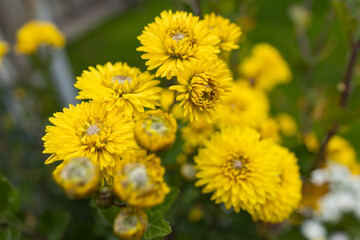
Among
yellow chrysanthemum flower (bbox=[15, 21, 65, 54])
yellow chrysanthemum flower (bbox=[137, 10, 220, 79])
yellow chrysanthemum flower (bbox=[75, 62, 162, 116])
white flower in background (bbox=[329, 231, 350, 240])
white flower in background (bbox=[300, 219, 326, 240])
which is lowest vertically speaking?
white flower in background (bbox=[329, 231, 350, 240])

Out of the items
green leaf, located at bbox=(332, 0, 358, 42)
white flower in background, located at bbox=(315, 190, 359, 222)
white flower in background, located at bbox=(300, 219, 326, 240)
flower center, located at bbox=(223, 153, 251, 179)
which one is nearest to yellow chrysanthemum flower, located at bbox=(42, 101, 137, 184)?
flower center, located at bbox=(223, 153, 251, 179)

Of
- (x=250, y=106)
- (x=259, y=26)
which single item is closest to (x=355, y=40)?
(x=250, y=106)

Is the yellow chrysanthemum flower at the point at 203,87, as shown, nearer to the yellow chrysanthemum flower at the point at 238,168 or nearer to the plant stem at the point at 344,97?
the yellow chrysanthemum flower at the point at 238,168

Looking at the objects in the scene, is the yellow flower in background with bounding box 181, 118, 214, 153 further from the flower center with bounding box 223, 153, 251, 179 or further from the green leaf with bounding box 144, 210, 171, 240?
the green leaf with bounding box 144, 210, 171, 240

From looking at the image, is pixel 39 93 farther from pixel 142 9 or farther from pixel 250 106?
pixel 142 9

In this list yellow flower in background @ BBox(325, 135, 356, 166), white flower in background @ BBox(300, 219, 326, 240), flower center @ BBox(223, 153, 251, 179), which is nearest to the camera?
flower center @ BBox(223, 153, 251, 179)

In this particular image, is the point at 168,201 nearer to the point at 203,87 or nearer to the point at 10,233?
the point at 203,87

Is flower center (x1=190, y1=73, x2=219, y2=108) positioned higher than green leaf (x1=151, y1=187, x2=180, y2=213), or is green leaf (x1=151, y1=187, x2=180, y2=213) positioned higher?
flower center (x1=190, y1=73, x2=219, y2=108)
